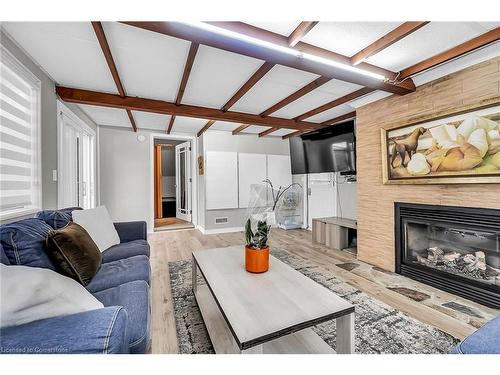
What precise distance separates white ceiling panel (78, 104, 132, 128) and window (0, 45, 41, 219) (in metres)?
1.43

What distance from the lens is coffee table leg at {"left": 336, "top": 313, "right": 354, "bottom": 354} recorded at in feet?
3.87

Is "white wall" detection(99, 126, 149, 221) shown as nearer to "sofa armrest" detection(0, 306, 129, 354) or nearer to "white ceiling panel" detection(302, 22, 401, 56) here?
"white ceiling panel" detection(302, 22, 401, 56)

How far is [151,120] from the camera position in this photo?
4.08m

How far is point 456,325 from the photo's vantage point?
1611 mm

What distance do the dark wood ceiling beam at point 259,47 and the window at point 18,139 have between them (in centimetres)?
114

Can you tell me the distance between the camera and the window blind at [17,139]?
162 centimetres

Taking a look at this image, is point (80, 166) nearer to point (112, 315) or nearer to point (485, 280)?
point (112, 315)

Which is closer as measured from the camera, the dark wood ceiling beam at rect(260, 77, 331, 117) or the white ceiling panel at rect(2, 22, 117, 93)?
the white ceiling panel at rect(2, 22, 117, 93)

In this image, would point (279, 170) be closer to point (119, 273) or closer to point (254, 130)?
point (254, 130)

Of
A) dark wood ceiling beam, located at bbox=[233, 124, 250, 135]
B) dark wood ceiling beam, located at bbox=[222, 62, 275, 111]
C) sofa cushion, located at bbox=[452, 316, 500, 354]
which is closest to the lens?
sofa cushion, located at bbox=[452, 316, 500, 354]

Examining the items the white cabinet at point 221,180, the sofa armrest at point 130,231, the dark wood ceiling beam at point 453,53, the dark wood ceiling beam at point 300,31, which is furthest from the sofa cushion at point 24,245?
the white cabinet at point 221,180

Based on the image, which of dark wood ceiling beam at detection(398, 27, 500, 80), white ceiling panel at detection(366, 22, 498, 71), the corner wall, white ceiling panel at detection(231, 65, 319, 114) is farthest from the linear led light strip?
the corner wall

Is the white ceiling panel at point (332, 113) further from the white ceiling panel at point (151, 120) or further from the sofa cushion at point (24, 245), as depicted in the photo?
the sofa cushion at point (24, 245)

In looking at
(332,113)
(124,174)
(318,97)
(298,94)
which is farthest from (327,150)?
(124,174)
